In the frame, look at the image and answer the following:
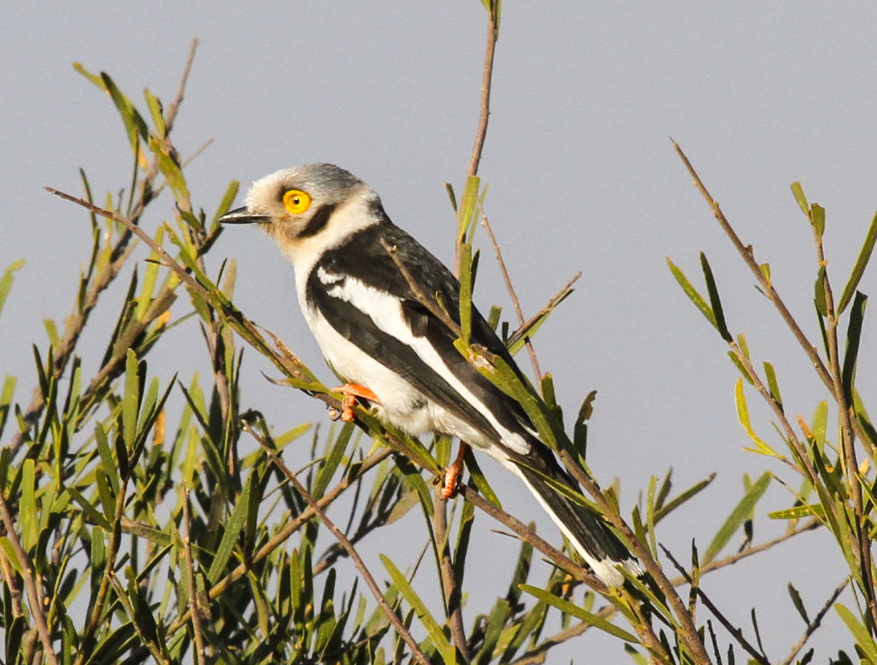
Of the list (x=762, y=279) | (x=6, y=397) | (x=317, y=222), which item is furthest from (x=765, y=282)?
(x=317, y=222)

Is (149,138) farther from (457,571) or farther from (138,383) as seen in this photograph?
(457,571)

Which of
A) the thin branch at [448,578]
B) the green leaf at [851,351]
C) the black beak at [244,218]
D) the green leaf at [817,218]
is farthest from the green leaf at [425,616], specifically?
the black beak at [244,218]

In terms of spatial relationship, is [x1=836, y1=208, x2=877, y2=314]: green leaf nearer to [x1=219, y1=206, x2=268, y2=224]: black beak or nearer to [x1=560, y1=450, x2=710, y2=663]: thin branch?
[x1=560, y1=450, x2=710, y2=663]: thin branch

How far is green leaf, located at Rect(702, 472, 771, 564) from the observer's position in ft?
8.39

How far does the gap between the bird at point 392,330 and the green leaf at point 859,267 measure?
916mm

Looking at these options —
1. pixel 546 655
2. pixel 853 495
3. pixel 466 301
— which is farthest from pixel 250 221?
pixel 853 495

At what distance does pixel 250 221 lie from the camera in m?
4.74

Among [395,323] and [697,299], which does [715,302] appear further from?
[395,323]

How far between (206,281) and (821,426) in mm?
1249

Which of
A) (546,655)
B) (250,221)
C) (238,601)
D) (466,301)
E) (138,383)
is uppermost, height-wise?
(250,221)

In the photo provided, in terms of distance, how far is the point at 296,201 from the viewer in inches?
187

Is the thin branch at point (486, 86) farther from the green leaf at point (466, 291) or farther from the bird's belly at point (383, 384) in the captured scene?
the bird's belly at point (383, 384)

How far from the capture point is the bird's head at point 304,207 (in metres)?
4.67

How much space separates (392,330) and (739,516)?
1.46m
